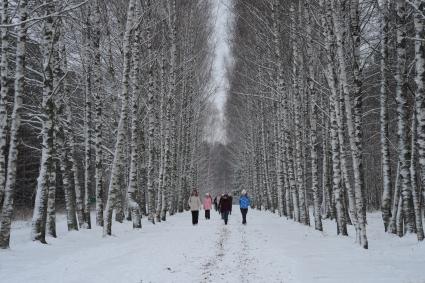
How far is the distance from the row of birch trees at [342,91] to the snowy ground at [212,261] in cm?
165

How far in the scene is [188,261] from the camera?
29.5 feet

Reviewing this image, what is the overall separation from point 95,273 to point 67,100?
379 inches

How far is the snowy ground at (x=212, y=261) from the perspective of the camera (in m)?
7.26

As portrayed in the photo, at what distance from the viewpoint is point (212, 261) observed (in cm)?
900

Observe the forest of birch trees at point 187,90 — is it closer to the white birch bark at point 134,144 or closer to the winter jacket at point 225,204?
the white birch bark at point 134,144

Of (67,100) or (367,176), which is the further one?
(367,176)

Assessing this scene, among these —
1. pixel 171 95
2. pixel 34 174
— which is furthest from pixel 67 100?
pixel 34 174

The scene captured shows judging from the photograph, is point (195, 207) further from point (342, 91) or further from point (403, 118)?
point (403, 118)

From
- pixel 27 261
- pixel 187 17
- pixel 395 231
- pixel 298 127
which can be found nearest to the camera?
pixel 27 261

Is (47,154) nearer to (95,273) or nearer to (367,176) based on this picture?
(95,273)

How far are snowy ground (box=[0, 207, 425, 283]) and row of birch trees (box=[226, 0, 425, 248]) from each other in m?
1.65

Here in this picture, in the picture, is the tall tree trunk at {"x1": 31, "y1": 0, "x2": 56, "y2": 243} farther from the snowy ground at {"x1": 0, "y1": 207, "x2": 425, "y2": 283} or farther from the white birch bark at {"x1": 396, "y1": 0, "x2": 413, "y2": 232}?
the white birch bark at {"x1": 396, "y1": 0, "x2": 413, "y2": 232}

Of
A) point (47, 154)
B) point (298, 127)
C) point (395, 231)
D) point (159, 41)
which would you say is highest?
point (159, 41)

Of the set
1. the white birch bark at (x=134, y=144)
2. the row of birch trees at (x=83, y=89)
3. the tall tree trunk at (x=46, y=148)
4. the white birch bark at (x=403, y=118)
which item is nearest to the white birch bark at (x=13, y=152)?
the row of birch trees at (x=83, y=89)
